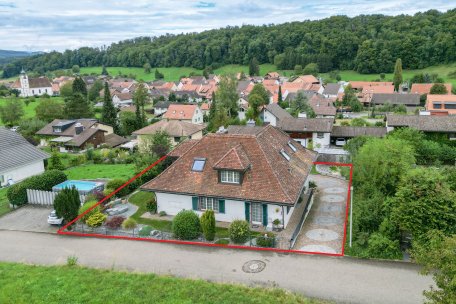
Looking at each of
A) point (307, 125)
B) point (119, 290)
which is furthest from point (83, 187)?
point (307, 125)

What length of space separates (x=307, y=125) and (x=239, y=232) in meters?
30.4

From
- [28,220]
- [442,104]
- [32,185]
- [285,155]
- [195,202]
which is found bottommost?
[28,220]

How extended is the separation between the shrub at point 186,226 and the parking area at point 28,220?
28.0 ft

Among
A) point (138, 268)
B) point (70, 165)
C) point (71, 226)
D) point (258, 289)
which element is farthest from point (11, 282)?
point (70, 165)

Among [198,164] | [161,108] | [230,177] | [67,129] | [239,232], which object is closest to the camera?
[239,232]

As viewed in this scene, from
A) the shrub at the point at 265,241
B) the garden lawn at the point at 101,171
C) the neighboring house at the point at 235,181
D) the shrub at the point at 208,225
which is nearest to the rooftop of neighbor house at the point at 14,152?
the garden lawn at the point at 101,171

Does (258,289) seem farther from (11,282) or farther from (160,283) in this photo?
(11,282)

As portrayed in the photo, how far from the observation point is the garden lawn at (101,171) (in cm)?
3995

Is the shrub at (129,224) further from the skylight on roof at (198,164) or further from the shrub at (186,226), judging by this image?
the skylight on roof at (198,164)

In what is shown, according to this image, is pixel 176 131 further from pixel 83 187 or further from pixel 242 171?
pixel 242 171

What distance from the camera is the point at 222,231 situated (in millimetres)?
24672

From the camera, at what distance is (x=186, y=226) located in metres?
23.4

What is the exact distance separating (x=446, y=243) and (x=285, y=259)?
9.45 meters

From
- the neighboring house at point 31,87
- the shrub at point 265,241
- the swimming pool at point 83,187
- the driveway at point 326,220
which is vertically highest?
the neighboring house at point 31,87
